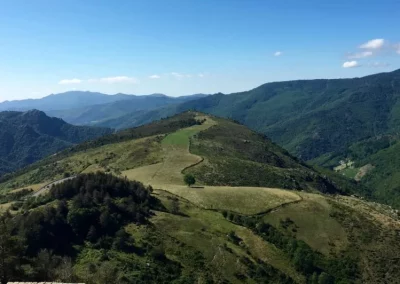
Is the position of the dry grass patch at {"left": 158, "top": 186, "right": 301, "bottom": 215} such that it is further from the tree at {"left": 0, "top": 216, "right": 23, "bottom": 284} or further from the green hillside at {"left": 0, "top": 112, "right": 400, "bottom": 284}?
the tree at {"left": 0, "top": 216, "right": 23, "bottom": 284}

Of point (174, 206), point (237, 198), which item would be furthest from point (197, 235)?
point (237, 198)

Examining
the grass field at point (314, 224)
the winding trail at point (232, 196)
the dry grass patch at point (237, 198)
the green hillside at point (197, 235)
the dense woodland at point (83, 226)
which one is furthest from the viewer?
the winding trail at point (232, 196)

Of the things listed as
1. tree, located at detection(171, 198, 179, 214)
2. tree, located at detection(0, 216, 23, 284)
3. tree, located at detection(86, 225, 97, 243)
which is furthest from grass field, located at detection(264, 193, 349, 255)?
tree, located at detection(0, 216, 23, 284)

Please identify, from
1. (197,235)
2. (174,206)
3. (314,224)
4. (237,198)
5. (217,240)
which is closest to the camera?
(217,240)

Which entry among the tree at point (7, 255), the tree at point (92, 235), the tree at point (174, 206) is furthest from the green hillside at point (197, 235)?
the tree at point (7, 255)

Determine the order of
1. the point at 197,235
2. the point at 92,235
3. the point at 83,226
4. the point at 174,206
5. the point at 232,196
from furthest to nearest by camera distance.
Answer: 1. the point at 232,196
2. the point at 174,206
3. the point at 197,235
4. the point at 83,226
5. the point at 92,235

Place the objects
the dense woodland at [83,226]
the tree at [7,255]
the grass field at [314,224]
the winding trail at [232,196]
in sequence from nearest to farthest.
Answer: the tree at [7,255] < the dense woodland at [83,226] < the grass field at [314,224] < the winding trail at [232,196]

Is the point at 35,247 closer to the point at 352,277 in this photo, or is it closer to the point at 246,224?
the point at 246,224

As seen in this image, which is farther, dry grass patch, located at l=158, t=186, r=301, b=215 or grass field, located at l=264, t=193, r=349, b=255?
dry grass patch, located at l=158, t=186, r=301, b=215

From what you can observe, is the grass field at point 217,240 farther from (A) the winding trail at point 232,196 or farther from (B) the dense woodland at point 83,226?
(A) the winding trail at point 232,196

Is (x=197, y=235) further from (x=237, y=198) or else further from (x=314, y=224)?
(x=314, y=224)

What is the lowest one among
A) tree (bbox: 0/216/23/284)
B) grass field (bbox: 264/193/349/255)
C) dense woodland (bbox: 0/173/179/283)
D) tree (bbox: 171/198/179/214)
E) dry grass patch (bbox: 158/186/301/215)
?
grass field (bbox: 264/193/349/255)

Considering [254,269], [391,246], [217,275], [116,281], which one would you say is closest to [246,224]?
[254,269]
